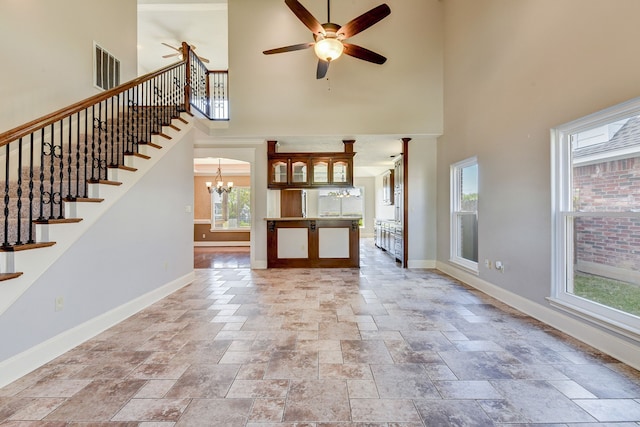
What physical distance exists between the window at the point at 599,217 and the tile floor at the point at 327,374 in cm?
43

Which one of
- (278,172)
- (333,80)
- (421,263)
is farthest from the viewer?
(278,172)

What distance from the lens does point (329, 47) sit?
3.28 m

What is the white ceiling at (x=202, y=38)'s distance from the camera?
19.3 ft

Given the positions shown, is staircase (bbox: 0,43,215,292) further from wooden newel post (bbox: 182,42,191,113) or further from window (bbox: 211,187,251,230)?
window (bbox: 211,187,251,230)

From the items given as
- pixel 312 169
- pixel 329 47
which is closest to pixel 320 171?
pixel 312 169

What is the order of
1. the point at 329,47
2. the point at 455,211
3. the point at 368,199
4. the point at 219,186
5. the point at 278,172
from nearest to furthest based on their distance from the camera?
the point at 329,47
the point at 455,211
the point at 278,172
the point at 219,186
the point at 368,199

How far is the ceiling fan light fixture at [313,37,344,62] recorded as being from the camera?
325cm

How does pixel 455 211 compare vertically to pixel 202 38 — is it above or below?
below

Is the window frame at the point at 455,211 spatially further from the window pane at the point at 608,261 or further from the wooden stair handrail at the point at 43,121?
the wooden stair handrail at the point at 43,121

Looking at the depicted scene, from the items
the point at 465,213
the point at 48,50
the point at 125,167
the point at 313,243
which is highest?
the point at 48,50

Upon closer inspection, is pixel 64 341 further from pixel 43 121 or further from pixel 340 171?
pixel 340 171

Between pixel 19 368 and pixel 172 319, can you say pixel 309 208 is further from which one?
pixel 19 368

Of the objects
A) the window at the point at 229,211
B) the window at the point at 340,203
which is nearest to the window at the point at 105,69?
the window at the point at 229,211

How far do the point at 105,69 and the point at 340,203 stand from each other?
27.5 feet
